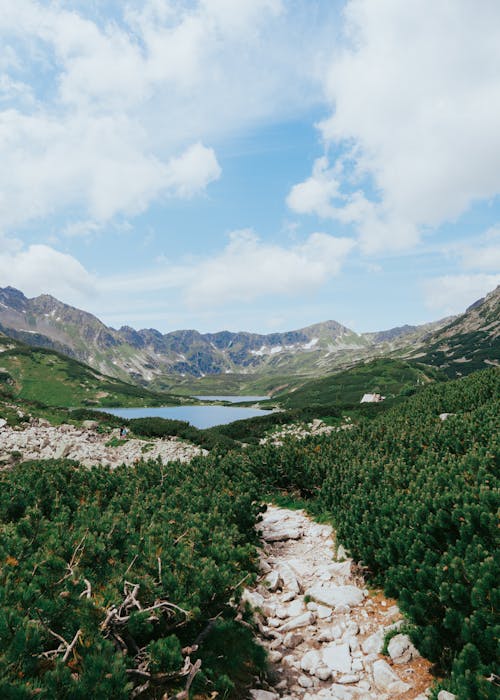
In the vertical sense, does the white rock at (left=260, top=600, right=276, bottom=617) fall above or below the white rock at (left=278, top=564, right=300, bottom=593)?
above

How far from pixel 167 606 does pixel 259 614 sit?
364 cm

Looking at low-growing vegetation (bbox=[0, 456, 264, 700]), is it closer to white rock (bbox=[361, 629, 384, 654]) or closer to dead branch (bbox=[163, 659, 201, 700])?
dead branch (bbox=[163, 659, 201, 700])

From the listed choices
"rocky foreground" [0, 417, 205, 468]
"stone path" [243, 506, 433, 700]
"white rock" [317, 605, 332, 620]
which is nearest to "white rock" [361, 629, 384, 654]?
"stone path" [243, 506, 433, 700]

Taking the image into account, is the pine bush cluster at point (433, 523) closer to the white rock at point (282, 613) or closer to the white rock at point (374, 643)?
the white rock at point (374, 643)

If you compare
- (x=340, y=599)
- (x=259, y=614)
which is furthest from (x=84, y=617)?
(x=340, y=599)

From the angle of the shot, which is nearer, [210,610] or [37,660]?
[37,660]

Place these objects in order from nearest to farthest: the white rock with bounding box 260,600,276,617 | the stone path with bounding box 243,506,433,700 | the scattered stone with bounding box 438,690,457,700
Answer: the scattered stone with bounding box 438,690,457,700 → the stone path with bounding box 243,506,433,700 → the white rock with bounding box 260,600,276,617

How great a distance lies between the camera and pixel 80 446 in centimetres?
2825

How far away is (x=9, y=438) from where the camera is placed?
90.0ft

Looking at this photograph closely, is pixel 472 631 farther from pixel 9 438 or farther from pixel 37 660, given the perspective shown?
pixel 9 438

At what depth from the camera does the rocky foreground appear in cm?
2469

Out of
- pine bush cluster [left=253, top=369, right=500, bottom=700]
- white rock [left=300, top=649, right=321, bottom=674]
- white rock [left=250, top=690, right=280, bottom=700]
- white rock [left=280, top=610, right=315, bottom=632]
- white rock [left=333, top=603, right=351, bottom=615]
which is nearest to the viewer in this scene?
white rock [left=250, top=690, right=280, bottom=700]

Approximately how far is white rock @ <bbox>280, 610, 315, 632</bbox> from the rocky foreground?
15229mm

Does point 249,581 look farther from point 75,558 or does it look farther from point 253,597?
point 75,558
